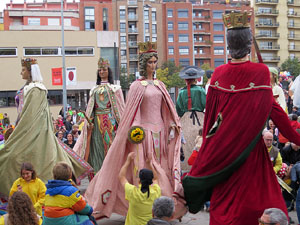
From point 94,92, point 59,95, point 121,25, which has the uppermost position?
point 121,25

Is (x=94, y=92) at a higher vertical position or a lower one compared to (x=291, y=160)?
higher

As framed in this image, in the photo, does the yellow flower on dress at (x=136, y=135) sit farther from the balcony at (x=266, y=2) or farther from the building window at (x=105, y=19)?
the balcony at (x=266, y=2)

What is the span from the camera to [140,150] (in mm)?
5805

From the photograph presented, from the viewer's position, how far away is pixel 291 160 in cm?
688

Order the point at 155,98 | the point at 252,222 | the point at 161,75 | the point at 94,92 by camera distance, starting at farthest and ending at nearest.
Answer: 1. the point at 161,75
2. the point at 94,92
3. the point at 155,98
4. the point at 252,222

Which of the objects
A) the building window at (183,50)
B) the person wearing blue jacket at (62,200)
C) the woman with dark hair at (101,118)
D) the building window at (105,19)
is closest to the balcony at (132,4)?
the building window at (105,19)

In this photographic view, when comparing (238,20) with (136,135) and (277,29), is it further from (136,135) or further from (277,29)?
(277,29)

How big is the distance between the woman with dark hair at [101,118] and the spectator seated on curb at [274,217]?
458 centimetres

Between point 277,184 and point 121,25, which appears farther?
point 121,25

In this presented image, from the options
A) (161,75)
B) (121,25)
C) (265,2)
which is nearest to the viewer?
(161,75)

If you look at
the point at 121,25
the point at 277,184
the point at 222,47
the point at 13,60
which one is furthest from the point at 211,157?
the point at 222,47

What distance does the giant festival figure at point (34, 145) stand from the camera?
6.54 meters

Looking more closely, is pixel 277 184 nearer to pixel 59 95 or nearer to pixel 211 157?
pixel 211 157

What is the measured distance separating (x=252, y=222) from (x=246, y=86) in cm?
102
